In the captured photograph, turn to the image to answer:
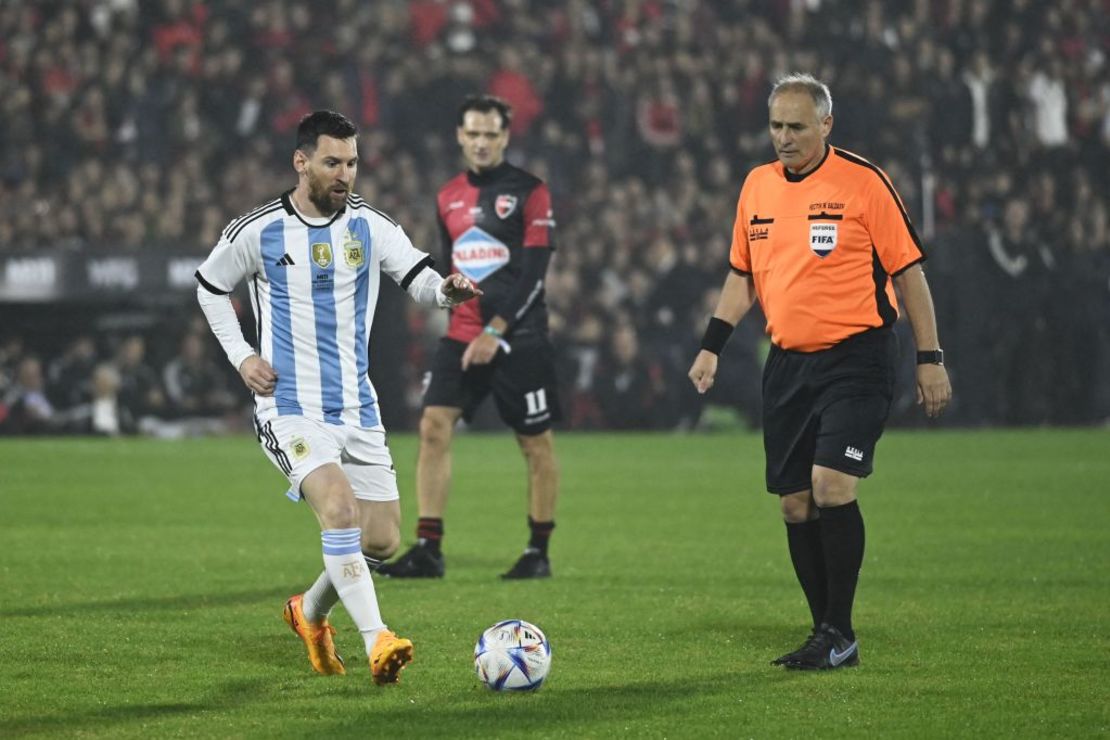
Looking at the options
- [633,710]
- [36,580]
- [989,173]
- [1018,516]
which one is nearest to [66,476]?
[36,580]

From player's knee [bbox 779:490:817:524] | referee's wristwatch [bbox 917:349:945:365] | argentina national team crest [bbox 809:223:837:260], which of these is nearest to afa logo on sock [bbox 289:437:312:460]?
player's knee [bbox 779:490:817:524]

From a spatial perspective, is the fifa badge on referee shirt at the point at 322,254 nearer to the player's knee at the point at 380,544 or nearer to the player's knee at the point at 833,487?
the player's knee at the point at 380,544

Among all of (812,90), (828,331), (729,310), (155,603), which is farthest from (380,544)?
(812,90)

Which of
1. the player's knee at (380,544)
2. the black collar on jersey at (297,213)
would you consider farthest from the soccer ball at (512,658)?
the black collar on jersey at (297,213)

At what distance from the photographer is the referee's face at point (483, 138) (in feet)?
30.8

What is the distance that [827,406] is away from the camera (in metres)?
6.53

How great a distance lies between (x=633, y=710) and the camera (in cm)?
565

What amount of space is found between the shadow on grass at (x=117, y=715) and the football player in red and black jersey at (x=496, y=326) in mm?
3395

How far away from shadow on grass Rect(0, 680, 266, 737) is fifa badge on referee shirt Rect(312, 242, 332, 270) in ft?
4.99

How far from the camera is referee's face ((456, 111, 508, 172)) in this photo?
938 centimetres

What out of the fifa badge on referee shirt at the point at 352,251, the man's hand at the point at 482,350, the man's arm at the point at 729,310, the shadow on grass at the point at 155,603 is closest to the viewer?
the fifa badge on referee shirt at the point at 352,251

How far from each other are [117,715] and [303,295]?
165cm

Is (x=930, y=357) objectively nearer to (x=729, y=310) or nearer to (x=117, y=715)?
(x=729, y=310)

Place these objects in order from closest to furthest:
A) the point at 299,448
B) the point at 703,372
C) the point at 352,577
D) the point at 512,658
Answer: the point at 512,658
the point at 352,577
the point at 299,448
the point at 703,372
